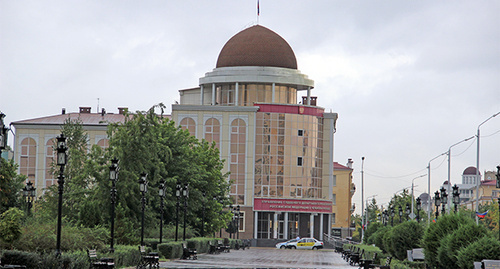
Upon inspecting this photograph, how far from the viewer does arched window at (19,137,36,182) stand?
359 feet

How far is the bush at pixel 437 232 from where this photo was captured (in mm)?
30289

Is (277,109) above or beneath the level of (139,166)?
above

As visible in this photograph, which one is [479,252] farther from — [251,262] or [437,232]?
[251,262]

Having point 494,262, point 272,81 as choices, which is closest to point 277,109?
point 272,81

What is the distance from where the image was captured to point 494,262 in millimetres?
23828

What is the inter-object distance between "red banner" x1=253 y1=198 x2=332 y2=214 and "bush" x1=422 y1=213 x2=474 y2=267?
75.9m

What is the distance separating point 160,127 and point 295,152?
157 ft

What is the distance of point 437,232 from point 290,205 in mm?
77309

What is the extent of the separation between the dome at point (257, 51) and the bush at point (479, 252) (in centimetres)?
8506

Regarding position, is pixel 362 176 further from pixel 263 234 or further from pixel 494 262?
pixel 494 262

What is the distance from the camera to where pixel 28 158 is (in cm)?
10988

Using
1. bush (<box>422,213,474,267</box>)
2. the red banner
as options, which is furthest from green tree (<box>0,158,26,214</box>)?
the red banner

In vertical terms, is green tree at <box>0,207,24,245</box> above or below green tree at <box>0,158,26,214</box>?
below

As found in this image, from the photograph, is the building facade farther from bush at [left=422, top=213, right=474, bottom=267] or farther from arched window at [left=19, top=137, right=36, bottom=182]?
bush at [left=422, top=213, right=474, bottom=267]
